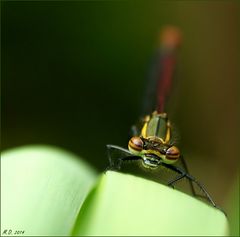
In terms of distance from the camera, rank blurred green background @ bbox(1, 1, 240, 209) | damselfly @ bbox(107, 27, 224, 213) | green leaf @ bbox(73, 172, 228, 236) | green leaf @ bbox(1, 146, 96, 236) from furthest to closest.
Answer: blurred green background @ bbox(1, 1, 240, 209) → damselfly @ bbox(107, 27, 224, 213) → green leaf @ bbox(1, 146, 96, 236) → green leaf @ bbox(73, 172, 228, 236)

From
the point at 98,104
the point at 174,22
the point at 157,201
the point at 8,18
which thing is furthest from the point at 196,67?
the point at 157,201

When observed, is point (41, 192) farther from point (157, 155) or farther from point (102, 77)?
point (102, 77)

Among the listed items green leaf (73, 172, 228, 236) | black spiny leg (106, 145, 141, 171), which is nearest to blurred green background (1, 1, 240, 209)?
black spiny leg (106, 145, 141, 171)

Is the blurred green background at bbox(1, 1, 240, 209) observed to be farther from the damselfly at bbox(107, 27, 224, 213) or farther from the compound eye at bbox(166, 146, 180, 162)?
the compound eye at bbox(166, 146, 180, 162)

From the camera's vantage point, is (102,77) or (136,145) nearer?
(136,145)

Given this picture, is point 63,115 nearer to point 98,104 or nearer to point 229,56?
point 98,104


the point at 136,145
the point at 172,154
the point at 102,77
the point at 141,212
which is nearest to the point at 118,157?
the point at 136,145
